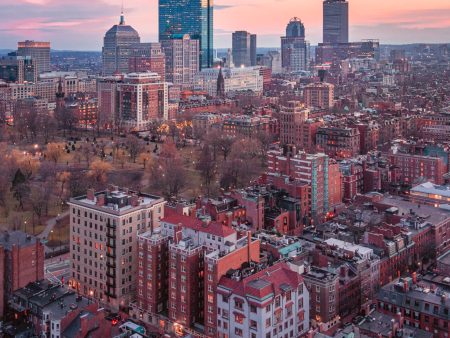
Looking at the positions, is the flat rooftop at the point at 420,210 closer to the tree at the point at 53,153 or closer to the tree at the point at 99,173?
the tree at the point at 99,173

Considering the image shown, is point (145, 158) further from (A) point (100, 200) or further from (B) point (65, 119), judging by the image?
(A) point (100, 200)

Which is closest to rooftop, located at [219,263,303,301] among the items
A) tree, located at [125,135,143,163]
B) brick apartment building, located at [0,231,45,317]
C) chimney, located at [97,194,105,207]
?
chimney, located at [97,194,105,207]

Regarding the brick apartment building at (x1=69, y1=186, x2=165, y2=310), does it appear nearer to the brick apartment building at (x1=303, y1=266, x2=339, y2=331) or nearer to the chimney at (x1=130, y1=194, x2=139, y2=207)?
the chimney at (x1=130, y1=194, x2=139, y2=207)

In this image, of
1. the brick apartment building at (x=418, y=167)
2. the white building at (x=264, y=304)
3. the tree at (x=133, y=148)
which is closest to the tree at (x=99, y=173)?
the tree at (x=133, y=148)

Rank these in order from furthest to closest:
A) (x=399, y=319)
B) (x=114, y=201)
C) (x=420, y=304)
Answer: (x=114, y=201) → (x=420, y=304) → (x=399, y=319)

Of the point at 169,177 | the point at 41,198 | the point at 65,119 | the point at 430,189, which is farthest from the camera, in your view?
the point at 65,119

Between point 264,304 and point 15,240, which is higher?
point 15,240

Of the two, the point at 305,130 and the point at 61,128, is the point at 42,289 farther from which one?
the point at 61,128

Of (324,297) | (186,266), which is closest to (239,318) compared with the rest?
(186,266)
